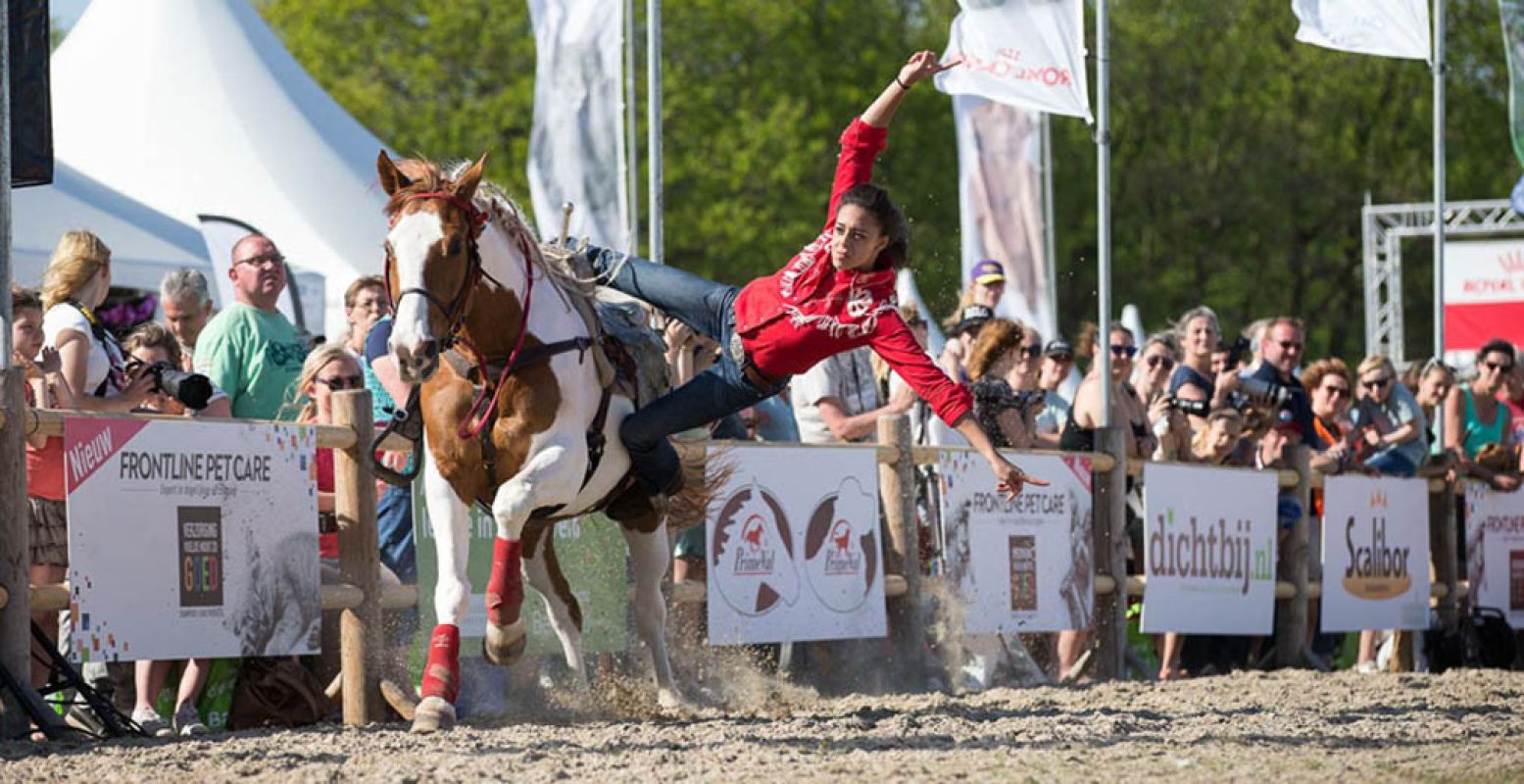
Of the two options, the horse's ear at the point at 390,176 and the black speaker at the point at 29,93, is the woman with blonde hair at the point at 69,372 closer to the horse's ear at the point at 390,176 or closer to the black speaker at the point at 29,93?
the black speaker at the point at 29,93

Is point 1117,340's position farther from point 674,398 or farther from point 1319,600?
point 674,398

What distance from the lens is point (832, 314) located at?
8227 mm

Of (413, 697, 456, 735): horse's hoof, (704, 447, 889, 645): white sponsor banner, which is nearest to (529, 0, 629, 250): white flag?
(704, 447, 889, 645): white sponsor banner

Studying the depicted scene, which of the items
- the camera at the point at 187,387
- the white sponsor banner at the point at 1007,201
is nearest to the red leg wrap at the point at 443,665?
the camera at the point at 187,387

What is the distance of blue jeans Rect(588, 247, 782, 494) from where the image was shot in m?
8.53

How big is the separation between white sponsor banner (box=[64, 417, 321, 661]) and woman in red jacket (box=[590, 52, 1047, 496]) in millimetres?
1319

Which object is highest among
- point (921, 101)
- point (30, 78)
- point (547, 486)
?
point (921, 101)

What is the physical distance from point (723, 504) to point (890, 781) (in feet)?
13.1

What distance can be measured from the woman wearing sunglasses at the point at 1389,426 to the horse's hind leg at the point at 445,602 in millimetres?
8478

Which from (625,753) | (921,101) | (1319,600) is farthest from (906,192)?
(625,753)

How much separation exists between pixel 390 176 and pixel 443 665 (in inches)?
67.9

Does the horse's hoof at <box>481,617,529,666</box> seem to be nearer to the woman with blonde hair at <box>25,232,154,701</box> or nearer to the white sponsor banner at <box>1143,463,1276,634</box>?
the woman with blonde hair at <box>25,232,154,701</box>

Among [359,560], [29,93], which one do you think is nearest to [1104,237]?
[359,560]

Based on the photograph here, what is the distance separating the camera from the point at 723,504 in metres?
10.3
